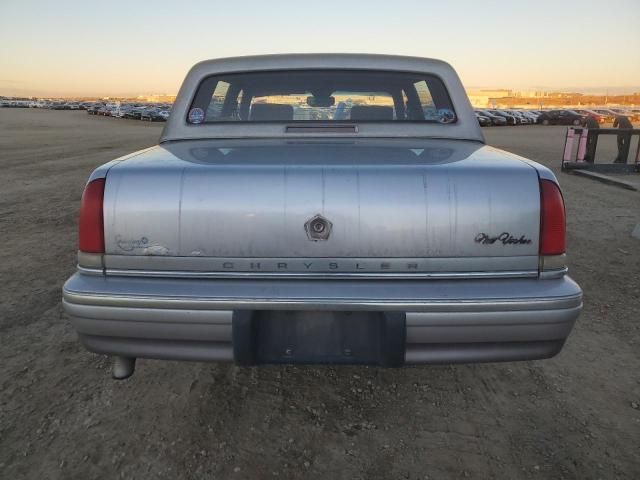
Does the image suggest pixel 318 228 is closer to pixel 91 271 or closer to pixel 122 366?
pixel 91 271

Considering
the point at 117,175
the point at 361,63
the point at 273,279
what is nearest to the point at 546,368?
the point at 273,279

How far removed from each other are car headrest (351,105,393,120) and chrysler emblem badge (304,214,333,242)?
1313 mm

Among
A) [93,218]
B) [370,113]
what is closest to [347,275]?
[93,218]

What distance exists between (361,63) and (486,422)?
7.24 ft

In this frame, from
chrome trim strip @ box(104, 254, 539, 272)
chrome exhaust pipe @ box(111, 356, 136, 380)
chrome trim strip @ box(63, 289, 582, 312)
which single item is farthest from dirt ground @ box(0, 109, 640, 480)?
chrome trim strip @ box(104, 254, 539, 272)

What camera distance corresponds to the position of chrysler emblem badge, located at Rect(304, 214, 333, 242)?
6.04ft

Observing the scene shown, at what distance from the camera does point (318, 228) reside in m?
1.85

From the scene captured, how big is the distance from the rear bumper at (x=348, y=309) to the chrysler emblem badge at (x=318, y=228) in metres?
0.19

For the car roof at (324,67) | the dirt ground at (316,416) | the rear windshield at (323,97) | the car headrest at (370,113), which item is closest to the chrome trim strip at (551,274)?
the dirt ground at (316,416)

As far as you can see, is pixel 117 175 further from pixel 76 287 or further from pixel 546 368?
pixel 546 368

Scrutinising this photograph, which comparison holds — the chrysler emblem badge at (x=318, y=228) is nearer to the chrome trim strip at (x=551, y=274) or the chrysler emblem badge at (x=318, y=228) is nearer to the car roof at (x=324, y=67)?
the chrome trim strip at (x=551, y=274)

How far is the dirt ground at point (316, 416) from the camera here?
81.5 inches

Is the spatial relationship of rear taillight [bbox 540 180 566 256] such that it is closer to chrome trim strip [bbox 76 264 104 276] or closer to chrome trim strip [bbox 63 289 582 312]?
chrome trim strip [bbox 63 289 582 312]

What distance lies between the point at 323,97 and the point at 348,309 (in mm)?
1840
